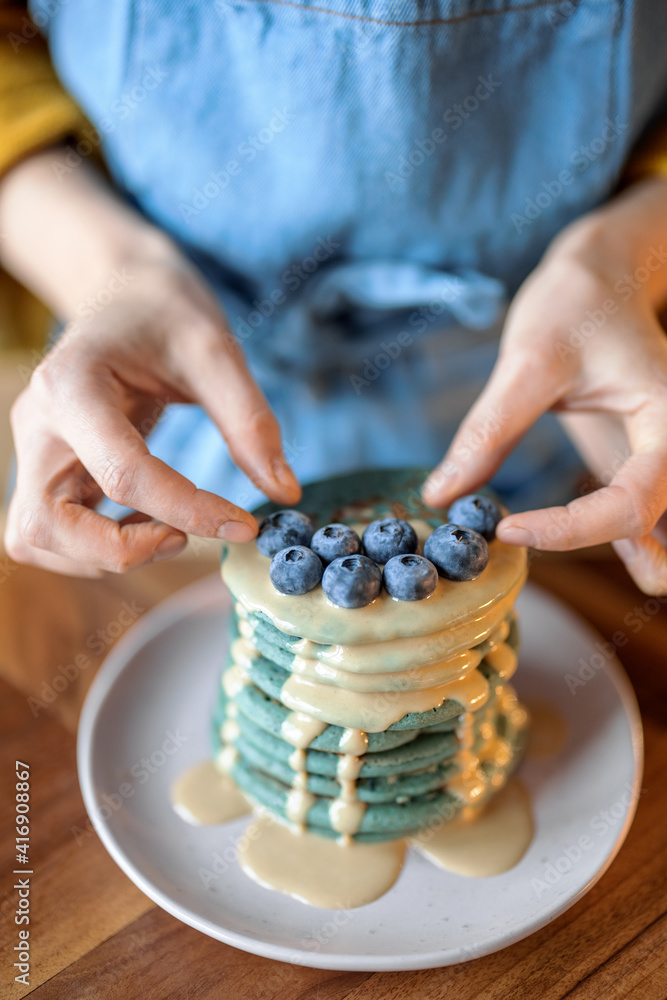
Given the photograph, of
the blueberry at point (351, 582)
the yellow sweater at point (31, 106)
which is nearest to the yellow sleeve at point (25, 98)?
the yellow sweater at point (31, 106)

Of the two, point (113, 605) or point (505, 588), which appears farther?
point (113, 605)

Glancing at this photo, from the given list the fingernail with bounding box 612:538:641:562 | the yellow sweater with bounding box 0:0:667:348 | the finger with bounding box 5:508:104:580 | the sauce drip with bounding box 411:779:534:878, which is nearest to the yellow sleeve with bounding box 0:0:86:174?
the yellow sweater with bounding box 0:0:667:348

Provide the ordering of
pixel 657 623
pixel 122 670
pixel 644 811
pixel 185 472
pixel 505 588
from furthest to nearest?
pixel 185 472 < pixel 657 623 < pixel 122 670 < pixel 644 811 < pixel 505 588

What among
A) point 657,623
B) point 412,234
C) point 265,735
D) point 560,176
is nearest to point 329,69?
point 412,234

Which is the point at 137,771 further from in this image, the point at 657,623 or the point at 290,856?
the point at 657,623

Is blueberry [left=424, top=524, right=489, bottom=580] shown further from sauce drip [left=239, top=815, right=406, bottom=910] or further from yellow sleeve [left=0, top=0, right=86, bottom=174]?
yellow sleeve [left=0, top=0, right=86, bottom=174]

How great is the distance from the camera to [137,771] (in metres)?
0.93

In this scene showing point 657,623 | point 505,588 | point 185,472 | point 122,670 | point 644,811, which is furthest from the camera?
point 185,472

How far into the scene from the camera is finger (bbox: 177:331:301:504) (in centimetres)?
90

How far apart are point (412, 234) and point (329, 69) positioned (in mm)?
236

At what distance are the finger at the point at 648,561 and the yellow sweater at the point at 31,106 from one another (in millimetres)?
596

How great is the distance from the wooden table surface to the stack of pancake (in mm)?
148

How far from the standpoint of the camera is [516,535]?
804mm

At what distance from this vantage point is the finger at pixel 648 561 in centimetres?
87
